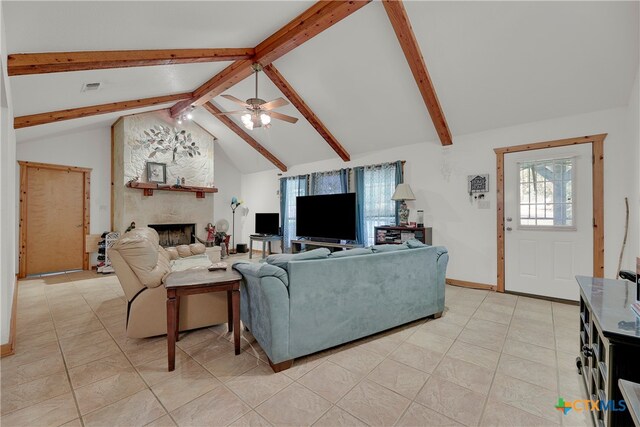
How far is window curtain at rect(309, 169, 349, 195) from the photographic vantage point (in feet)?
19.2

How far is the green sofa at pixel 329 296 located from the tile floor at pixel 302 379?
16 centimetres

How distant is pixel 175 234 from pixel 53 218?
2.13 m

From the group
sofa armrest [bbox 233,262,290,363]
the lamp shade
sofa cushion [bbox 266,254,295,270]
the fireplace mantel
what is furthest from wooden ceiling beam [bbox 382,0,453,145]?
the fireplace mantel

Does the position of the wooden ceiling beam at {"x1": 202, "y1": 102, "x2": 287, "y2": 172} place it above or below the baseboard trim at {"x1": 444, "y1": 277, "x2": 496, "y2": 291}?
above

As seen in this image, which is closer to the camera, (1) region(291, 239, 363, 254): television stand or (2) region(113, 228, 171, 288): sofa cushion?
(2) region(113, 228, 171, 288): sofa cushion

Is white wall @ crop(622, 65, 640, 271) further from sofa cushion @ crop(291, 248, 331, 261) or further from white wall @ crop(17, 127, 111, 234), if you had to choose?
white wall @ crop(17, 127, 111, 234)

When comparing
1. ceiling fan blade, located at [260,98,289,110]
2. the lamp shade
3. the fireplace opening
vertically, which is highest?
ceiling fan blade, located at [260,98,289,110]

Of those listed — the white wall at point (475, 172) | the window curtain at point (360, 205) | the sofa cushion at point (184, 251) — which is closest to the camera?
the white wall at point (475, 172)

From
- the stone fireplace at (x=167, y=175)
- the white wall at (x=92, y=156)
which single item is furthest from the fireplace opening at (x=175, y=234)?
the white wall at (x=92, y=156)

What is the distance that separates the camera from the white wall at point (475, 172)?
3.22 metres

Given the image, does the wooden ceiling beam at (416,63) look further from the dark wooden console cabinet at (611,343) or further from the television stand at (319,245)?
the dark wooden console cabinet at (611,343)

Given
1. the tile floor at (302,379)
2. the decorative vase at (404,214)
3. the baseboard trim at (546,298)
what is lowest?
the tile floor at (302,379)

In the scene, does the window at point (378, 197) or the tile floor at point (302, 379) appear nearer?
the tile floor at point (302, 379)

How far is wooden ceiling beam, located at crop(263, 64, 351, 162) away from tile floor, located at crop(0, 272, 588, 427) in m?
3.78
